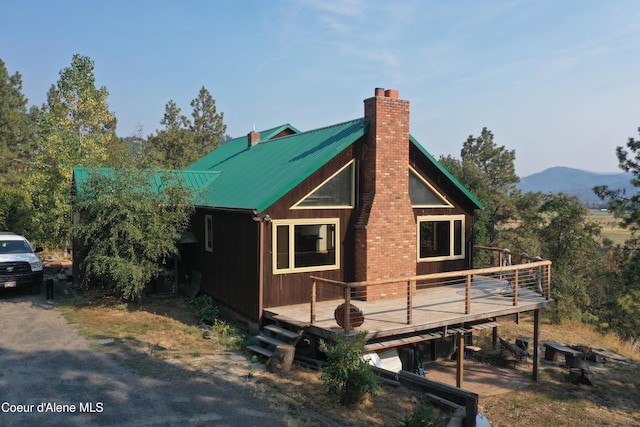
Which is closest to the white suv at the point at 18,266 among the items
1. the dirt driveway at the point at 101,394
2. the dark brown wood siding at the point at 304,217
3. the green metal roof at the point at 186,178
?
the green metal roof at the point at 186,178

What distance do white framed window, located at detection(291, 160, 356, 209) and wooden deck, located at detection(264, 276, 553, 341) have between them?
2.53m

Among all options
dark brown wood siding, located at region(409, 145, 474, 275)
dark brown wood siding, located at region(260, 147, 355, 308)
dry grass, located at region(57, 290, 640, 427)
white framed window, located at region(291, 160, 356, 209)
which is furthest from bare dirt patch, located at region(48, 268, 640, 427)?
white framed window, located at region(291, 160, 356, 209)

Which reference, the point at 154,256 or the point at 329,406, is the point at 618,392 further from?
the point at 154,256

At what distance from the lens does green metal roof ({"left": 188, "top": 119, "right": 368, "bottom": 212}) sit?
464 inches

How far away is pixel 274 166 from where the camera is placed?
46.6 feet

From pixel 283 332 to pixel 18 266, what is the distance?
9.25m

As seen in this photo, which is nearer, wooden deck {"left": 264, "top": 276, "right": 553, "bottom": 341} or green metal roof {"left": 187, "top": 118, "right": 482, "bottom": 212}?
wooden deck {"left": 264, "top": 276, "right": 553, "bottom": 341}

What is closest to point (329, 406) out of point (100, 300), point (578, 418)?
point (578, 418)

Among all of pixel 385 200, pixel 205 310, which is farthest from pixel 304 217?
pixel 205 310

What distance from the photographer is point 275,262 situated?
11.5m

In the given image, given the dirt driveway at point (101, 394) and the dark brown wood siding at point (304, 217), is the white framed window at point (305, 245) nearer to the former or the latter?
the dark brown wood siding at point (304, 217)

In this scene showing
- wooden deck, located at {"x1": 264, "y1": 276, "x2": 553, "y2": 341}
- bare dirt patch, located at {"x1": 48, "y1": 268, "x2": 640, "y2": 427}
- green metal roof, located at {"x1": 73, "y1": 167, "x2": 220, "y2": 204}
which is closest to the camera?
bare dirt patch, located at {"x1": 48, "y1": 268, "x2": 640, "y2": 427}

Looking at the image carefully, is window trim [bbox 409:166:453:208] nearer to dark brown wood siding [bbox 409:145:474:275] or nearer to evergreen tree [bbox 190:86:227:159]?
dark brown wood siding [bbox 409:145:474:275]

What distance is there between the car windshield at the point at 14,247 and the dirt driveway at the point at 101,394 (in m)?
5.81
